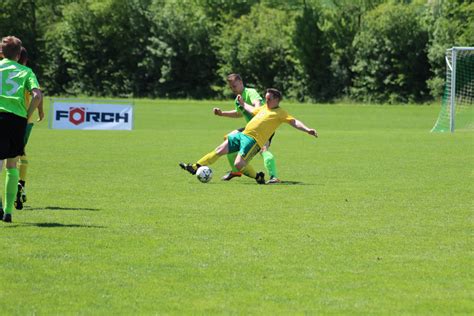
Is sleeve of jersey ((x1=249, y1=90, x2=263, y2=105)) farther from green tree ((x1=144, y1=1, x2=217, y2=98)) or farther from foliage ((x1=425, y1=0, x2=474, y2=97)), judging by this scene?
green tree ((x1=144, y1=1, x2=217, y2=98))

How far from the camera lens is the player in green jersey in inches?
390

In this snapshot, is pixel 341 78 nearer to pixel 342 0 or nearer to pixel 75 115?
pixel 342 0

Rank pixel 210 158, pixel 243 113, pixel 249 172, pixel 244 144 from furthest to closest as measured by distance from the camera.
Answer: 1. pixel 243 113
2. pixel 249 172
3. pixel 210 158
4. pixel 244 144

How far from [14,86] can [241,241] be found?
2.87 metres

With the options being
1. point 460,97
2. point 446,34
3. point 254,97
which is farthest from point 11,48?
point 446,34

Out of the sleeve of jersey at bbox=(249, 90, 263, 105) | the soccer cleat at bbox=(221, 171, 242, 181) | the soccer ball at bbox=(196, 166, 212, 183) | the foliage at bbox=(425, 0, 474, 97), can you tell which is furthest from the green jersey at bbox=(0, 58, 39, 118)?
the foliage at bbox=(425, 0, 474, 97)

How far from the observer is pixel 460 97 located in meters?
42.2

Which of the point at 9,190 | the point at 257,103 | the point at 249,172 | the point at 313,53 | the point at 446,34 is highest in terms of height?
the point at 9,190

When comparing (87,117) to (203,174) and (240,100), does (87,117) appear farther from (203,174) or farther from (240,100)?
(203,174)

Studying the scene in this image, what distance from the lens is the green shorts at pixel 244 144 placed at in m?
15.5

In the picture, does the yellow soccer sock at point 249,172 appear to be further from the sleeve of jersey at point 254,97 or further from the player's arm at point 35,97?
the player's arm at point 35,97

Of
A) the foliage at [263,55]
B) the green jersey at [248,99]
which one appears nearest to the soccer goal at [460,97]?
the green jersey at [248,99]

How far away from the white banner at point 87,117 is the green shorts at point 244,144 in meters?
18.5

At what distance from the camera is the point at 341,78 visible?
2522 inches
